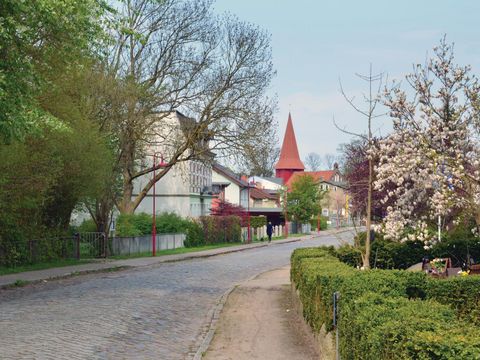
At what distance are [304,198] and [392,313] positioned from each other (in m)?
73.9

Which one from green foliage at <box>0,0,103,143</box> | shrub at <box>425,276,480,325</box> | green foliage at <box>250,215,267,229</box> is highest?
green foliage at <box>0,0,103,143</box>

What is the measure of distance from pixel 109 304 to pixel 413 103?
9474mm

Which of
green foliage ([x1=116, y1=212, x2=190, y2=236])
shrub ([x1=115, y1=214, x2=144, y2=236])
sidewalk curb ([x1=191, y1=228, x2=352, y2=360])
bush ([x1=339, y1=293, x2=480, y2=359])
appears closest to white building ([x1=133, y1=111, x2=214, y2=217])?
green foliage ([x1=116, y1=212, x2=190, y2=236])

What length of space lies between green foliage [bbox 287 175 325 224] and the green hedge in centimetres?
6566

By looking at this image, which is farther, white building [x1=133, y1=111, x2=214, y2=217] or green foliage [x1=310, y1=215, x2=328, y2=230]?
green foliage [x1=310, y1=215, x2=328, y2=230]

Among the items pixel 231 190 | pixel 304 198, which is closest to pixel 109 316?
pixel 304 198

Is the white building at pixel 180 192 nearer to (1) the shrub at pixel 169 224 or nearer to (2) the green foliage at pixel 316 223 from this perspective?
(1) the shrub at pixel 169 224

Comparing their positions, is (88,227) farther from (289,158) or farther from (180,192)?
(289,158)

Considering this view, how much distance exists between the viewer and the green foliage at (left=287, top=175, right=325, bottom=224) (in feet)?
261

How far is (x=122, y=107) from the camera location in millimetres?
37000

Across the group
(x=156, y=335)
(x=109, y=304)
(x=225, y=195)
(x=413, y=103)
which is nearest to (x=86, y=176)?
(x=109, y=304)

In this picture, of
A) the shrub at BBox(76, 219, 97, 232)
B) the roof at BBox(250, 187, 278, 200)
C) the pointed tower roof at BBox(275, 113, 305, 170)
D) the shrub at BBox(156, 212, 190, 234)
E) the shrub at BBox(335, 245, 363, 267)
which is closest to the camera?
the shrub at BBox(335, 245, 363, 267)

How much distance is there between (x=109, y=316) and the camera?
14531 mm

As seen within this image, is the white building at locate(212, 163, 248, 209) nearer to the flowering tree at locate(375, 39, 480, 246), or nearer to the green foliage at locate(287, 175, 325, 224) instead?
the green foliage at locate(287, 175, 325, 224)
